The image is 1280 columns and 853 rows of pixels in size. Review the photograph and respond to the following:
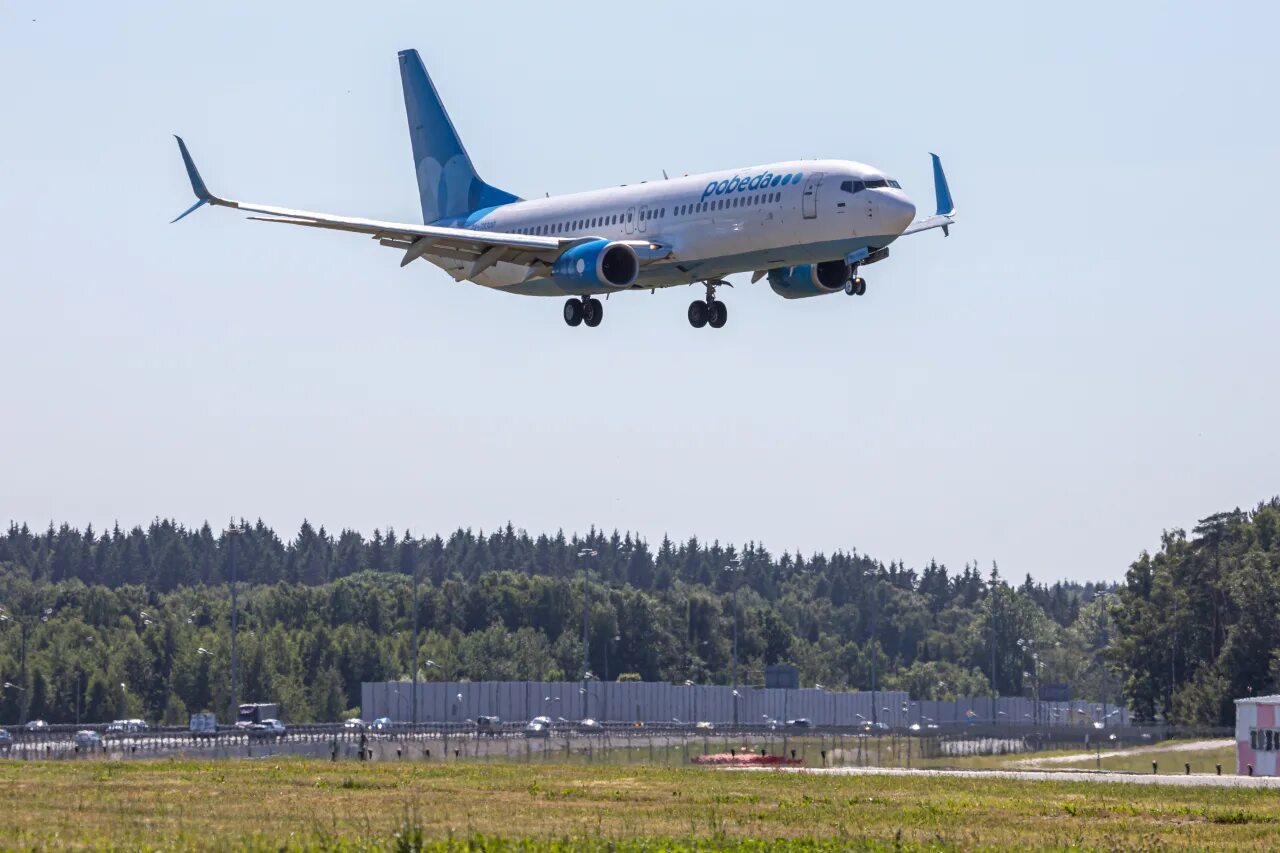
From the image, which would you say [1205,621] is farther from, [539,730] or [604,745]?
[604,745]

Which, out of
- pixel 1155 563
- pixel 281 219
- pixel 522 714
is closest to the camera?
pixel 281 219

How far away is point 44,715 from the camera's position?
187 metres

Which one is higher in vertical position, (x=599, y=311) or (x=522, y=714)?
(x=599, y=311)

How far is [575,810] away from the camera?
46594 mm

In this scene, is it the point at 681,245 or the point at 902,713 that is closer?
the point at 681,245

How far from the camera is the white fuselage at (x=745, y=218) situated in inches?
2408

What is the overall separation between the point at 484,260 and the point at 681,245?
8.22 metres

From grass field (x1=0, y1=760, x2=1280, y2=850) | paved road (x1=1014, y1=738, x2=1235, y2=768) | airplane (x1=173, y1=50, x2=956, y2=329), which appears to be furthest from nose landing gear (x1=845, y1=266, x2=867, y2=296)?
paved road (x1=1014, y1=738, x2=1235, y2=768)

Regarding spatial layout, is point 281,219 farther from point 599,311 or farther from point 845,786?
point 845,786

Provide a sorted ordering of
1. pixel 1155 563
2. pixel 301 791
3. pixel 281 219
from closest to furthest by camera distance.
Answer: pixel 301 791 < pixel 281 219 < pixel 1155 563

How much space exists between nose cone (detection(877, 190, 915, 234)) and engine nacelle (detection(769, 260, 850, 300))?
4.44 metres

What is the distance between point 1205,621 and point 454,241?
10563 cm

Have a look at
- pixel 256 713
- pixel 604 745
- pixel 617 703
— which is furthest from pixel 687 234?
pixel 617 703

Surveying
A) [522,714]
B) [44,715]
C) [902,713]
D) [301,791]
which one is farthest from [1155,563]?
[301,791]
